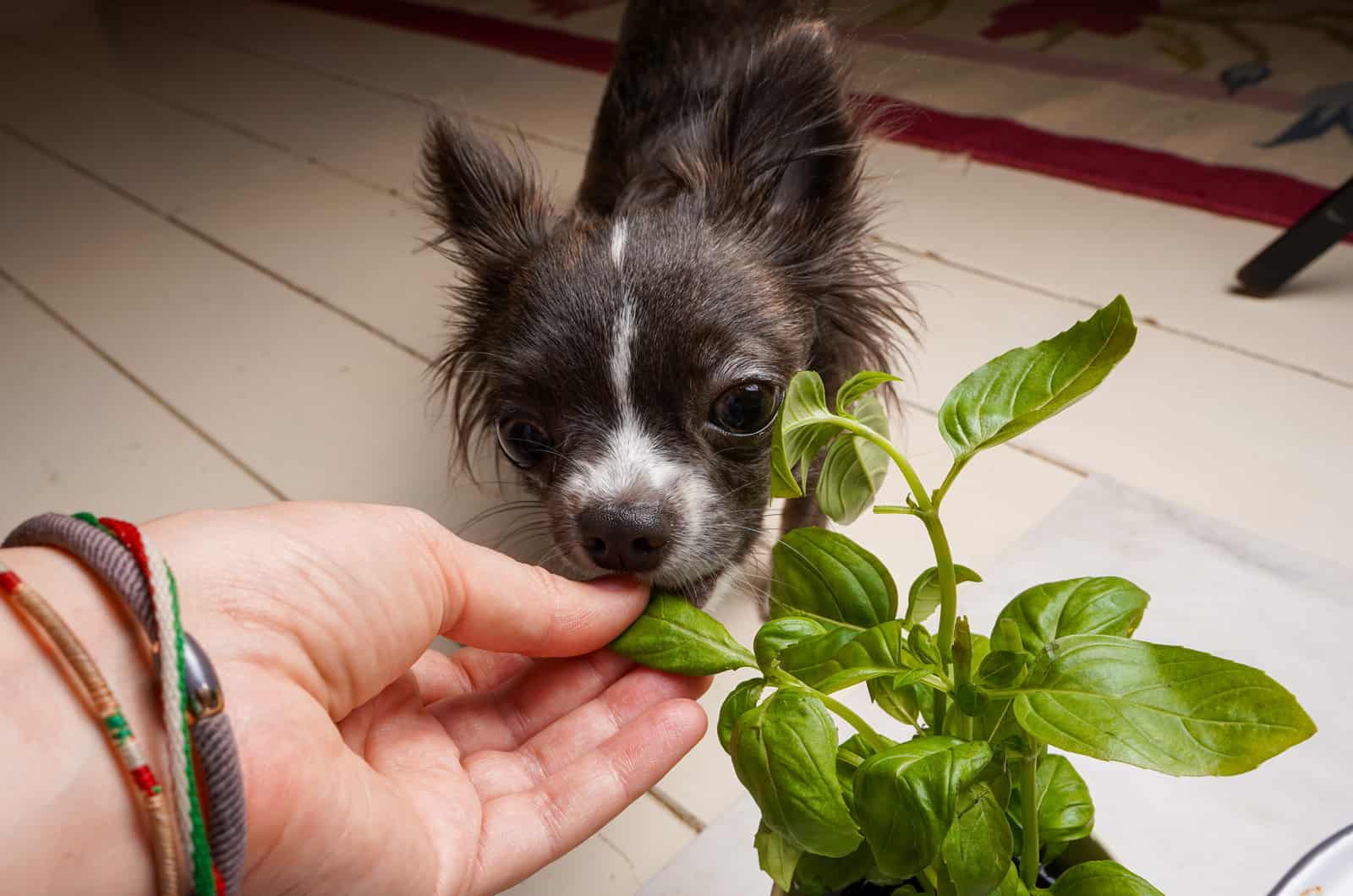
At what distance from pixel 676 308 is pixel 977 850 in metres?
0.76

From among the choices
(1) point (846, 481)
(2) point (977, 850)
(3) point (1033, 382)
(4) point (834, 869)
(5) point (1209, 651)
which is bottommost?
(5) point (1209, 651)

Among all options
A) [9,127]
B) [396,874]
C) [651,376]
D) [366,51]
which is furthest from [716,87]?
[9,127]

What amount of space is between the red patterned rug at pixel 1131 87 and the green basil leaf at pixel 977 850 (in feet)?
6.28

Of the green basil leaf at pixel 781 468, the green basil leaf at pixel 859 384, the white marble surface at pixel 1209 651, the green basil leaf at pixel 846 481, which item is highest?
the green basil leaf at pixel 859 384

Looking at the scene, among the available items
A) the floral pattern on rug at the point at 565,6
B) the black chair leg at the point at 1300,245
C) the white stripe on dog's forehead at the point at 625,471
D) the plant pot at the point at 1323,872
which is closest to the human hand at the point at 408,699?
the white stripe on dog's forehead at the point at 625,471

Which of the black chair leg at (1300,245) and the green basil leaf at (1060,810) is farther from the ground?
the green basil leaf at (1060,810)

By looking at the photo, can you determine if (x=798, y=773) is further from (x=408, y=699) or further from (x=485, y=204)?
(x=485, y=204)

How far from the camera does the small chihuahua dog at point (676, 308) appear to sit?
1.22m

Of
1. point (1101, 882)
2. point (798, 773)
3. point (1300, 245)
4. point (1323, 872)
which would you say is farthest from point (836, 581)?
point (1300, 245)

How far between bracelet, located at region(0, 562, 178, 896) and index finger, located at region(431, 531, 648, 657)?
315 mm

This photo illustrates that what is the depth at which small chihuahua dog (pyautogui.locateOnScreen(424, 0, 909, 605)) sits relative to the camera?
1.22 meters

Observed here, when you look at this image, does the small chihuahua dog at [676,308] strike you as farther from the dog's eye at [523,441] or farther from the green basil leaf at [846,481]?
the green basil leaf at [846,481]

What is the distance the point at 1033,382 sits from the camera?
663 millimetres

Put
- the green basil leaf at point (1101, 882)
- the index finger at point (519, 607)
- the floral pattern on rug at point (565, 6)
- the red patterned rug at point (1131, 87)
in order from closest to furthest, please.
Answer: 1. the green basil leaf at point (1101, 882)
2. the index finger at point (519, 607)
3. the red patterned rug at point (1131, 87)
4. the floral pattern on rug at point (565, 6)
